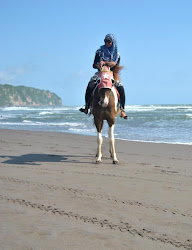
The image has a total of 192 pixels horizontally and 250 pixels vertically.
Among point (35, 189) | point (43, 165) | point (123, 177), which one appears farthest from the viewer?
point (43, 165)

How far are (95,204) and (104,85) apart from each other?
399cm

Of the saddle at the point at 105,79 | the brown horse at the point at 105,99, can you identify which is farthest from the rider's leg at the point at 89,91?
the brown horse at the point at 105,99

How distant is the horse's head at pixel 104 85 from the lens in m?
7.70

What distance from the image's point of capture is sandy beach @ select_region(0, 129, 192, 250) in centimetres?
312

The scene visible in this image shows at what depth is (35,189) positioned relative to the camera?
16.5ft

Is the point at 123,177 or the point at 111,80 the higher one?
the point at 111,80

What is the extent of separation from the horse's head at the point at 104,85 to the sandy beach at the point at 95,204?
57.5 inches

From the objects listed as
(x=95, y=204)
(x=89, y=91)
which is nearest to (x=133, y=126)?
(x=89, y=91)

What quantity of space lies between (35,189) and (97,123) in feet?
11.2

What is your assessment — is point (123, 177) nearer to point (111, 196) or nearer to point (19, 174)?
point (111, 196)

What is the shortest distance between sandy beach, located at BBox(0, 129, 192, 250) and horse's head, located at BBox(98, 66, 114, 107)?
1.46 metres

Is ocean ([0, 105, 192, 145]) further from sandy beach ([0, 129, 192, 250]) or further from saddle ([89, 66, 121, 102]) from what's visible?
sandy beach ([0, 129, 192, 250])

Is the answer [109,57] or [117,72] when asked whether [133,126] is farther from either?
[109,57]

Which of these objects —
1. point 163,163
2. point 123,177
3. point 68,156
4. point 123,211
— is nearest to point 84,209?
point 123,211
